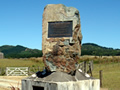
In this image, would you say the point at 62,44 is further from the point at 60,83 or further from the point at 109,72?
the point at 109,72

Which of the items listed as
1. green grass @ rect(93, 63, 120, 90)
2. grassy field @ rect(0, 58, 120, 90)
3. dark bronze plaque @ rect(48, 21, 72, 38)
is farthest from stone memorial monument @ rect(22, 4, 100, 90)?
grassy field @ rect(0, 58, 120, 90)

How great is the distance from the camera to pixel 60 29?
931cm

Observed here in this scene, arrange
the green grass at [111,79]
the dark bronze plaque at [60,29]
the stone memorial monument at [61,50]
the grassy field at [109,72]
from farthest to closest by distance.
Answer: the grassy field at [109,72] → the green grass at [111,79] → the dark bronze plaque at [60,29] → the stone memorial monument at [61,50]

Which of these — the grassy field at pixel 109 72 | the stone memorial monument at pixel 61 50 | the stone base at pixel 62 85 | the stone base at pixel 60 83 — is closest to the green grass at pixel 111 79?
the grassy field at pixel 109 72

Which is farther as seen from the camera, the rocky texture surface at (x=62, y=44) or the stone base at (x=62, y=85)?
the rocky texture surface at (x=62, y=44)

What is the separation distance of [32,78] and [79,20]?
3.22 metres

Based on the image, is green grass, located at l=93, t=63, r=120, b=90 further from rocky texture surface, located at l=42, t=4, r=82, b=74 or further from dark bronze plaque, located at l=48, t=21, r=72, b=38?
dark bronze plaque, located at l=48, t=21, r=72, b=38

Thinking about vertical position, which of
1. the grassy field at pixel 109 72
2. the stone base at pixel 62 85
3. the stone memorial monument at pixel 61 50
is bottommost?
the grassy field at pixel 109 72

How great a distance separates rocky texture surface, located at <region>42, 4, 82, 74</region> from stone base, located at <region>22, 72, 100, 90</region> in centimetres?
41

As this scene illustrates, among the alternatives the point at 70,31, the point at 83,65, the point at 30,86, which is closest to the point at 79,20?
the point at 70,31

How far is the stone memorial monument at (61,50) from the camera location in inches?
346

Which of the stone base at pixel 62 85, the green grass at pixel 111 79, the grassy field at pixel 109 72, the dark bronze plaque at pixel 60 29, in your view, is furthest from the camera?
the grassy field at pixel 109 72

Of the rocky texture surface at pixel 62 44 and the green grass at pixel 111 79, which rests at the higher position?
the rocky texture surface at pixel 62 44

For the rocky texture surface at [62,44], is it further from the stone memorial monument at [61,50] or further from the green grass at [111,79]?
the green grass at [111,79]
